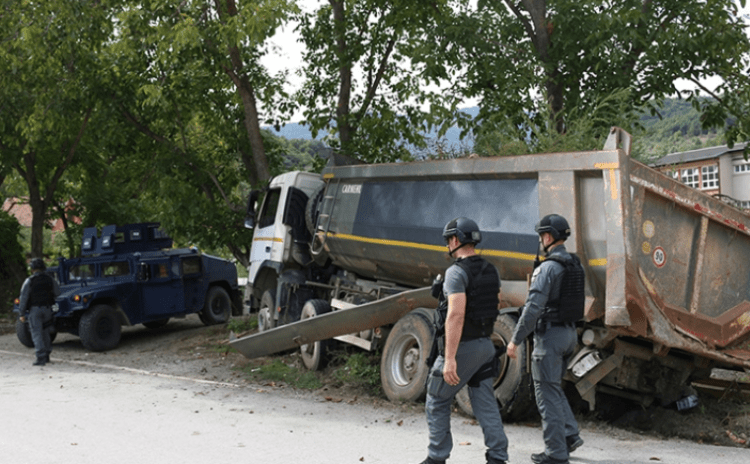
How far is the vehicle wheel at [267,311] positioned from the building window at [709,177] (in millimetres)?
46702

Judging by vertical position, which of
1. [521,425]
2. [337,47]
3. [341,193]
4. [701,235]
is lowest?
[521,425]

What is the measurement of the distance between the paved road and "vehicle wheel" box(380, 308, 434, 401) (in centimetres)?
27

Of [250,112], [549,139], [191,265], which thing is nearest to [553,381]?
[549,139]

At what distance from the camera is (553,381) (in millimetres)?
5668

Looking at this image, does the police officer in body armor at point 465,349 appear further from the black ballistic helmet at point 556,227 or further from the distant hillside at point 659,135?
the distant hillside at point 659,135

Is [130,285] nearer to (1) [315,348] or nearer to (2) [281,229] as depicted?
(2) [281,229]

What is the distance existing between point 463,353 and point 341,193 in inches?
226

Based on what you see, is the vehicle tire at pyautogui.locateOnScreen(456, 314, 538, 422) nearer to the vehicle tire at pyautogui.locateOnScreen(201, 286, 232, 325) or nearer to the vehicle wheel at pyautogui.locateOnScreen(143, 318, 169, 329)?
the vehicle tire at pyautogui.locateOnScreen(201, 286, 232, 325)

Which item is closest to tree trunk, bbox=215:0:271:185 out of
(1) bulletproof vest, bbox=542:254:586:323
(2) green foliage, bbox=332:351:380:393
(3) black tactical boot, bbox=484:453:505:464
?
(2) green foliage, bbox=332:351:380:393

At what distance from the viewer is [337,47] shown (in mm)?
15516

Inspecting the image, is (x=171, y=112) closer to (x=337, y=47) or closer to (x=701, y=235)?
(x=337, y=47)

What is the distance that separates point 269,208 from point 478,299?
790 centimetres

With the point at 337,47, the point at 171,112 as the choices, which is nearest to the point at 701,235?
the point at 337,47

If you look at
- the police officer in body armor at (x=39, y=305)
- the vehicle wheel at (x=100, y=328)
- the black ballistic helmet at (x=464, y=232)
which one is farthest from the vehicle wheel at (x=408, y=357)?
the vehicle wheel at (x=100, y=328)
